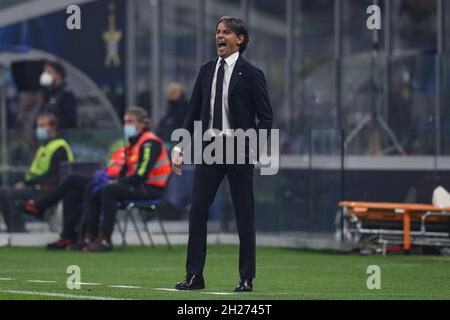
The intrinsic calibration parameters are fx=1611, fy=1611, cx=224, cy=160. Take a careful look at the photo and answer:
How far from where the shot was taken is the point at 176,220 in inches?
760

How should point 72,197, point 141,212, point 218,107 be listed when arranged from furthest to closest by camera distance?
point 141,212
point 72,197
point 218,107

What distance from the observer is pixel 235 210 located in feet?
37.6

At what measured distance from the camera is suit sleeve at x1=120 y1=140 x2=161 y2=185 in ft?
57.9

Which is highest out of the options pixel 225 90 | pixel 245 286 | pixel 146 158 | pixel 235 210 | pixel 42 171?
pixel 225 90

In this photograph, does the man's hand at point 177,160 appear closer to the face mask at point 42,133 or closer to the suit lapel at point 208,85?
the suit lapel at point 208,85

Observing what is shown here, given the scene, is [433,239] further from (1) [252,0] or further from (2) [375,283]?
(1) [252,0]

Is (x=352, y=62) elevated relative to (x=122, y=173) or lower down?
elevated

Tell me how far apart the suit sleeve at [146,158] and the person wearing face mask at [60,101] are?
140 inches

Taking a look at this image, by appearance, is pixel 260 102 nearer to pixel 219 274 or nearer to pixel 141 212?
pixel 219 274

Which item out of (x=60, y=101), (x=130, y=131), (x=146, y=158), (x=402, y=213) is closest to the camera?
(x=402, y=213)

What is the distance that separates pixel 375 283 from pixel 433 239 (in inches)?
154

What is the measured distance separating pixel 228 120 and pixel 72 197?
7222mm

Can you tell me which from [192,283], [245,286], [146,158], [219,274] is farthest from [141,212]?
[245,286]
